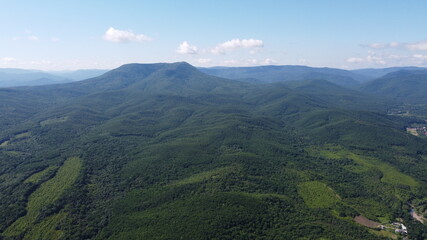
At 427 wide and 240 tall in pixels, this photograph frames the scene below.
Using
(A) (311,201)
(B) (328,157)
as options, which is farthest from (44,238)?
(B) (328,157)

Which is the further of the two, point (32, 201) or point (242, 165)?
point (242, 165)

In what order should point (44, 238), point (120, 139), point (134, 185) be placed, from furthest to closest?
point (120, 139)
point (134, 185)
point (44, 238)

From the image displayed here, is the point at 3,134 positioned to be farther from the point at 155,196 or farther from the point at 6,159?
the point at 155,196

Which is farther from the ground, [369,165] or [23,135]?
[23,135]

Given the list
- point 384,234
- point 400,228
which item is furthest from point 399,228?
point 384,234

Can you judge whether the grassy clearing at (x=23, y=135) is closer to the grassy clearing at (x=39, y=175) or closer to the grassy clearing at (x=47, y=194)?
the grassy clearing at (x=47, y=194)

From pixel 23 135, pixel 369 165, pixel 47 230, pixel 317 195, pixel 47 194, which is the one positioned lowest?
pixel 369 165

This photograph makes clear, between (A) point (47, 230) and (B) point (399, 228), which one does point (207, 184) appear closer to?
(A) point (47, 230)
